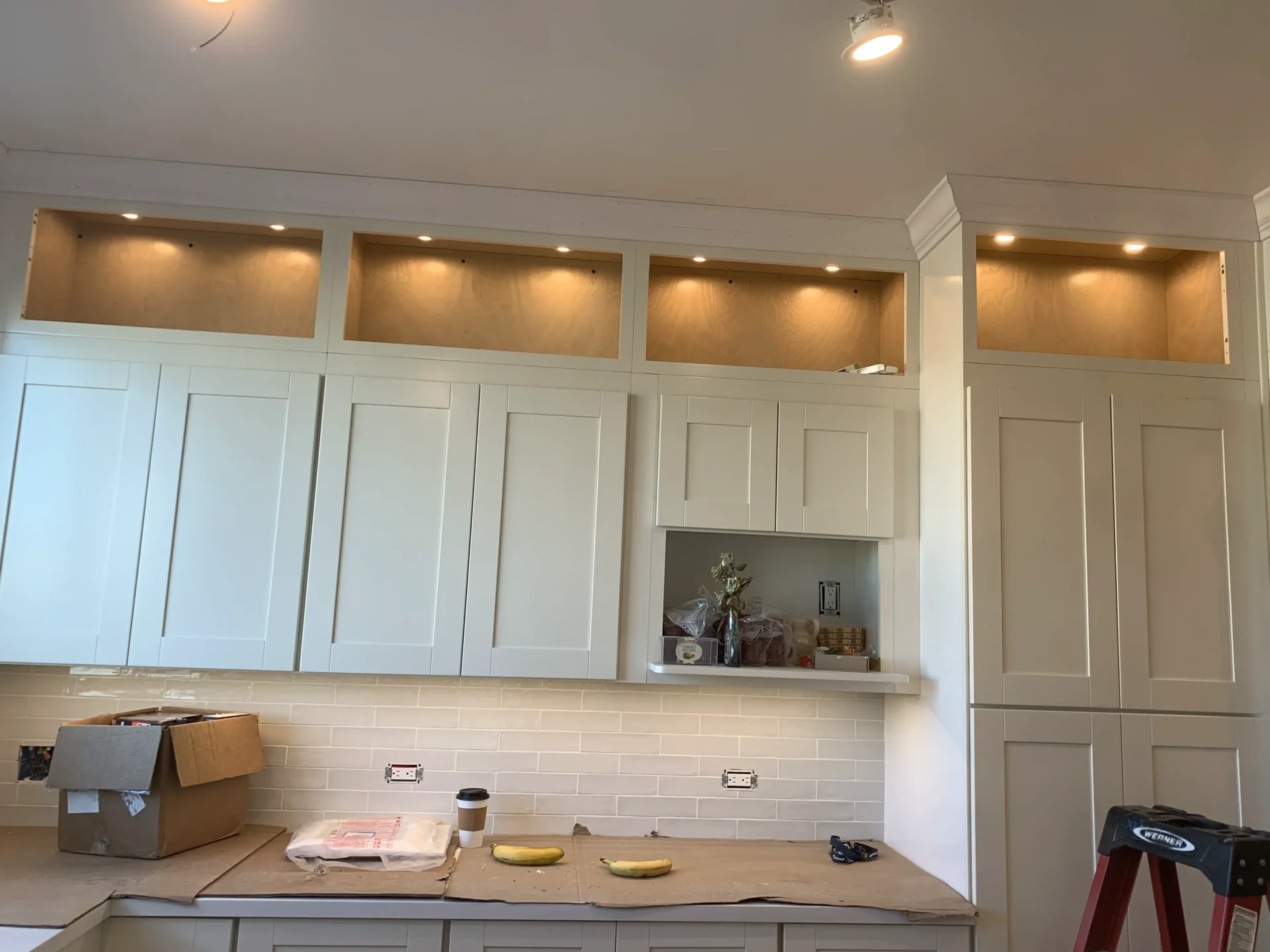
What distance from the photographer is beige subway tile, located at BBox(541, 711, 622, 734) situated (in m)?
3.05

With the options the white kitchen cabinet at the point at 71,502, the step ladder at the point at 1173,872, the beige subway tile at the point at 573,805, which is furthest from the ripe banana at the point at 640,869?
the white kitchen cabinet at the point at 71,502

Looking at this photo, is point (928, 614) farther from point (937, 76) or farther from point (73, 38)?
point (73, 38)

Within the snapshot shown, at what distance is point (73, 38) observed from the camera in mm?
2182

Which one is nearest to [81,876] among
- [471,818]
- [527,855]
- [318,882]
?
[318,882]

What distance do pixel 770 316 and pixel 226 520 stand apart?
6.33 feet

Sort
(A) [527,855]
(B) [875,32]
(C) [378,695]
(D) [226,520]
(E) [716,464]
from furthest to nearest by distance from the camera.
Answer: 1. (C) [378,695]
2. (E) [716,464]
3. (D) [226,520]
4. (A) [527,855]
5. (B) [875,32]

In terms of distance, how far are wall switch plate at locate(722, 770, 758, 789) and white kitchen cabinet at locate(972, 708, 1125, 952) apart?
80cm

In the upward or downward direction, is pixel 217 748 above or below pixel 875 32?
below

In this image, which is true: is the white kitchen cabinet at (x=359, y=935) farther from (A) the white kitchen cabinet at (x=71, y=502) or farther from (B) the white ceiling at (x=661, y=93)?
(B) the white ceiling at (x=661, y=93)

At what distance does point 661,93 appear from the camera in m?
2.32

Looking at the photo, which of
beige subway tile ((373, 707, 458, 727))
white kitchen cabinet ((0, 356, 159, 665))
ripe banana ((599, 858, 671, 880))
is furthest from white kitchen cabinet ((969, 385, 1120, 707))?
white kitchen cabinet ((0, 356, 159, 665))

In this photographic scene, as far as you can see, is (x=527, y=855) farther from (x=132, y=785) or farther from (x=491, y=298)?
(x=491, y=298)

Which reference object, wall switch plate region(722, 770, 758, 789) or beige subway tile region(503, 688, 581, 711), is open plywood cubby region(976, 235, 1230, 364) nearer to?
wall switch plate region(722, 770, 758, 789)

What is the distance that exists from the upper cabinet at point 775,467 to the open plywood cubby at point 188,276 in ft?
4.41
